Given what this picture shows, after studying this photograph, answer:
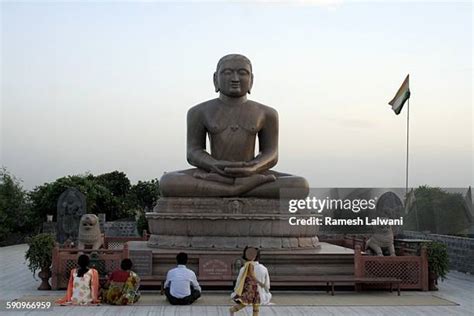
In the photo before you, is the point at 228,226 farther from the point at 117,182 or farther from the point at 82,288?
the point at 117,182

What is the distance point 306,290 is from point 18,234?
20141 millimetres

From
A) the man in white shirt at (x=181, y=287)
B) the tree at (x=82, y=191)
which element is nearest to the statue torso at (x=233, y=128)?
the man in white shirt at (x=181, y=287)

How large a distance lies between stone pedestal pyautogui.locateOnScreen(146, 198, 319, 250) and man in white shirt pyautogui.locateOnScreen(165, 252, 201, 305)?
308 centimetres

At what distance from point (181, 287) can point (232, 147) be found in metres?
5.32

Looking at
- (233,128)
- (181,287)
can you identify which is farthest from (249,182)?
(181,287)

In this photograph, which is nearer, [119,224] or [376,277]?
[376,277]

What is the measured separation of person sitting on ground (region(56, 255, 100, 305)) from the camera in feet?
31.2

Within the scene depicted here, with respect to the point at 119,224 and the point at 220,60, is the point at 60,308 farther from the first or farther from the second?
the point at 119,224

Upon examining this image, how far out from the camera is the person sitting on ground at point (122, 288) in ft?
31.1

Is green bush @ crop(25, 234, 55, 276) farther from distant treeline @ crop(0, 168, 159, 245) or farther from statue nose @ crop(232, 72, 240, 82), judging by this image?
distant treeline @ crop(0, 168, 159, 245)

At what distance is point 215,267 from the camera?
11.2 metres

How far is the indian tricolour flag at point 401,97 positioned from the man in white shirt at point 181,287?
13710 mm

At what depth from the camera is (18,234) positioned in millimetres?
28719

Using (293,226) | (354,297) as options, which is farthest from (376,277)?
(293,226)
